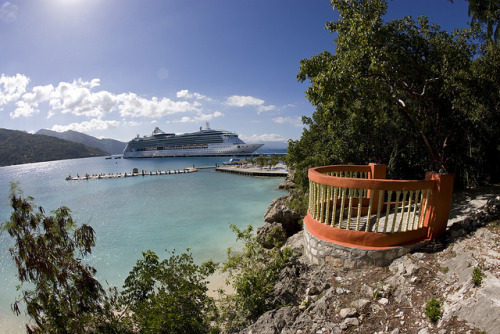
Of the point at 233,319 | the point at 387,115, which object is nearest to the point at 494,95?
the point at 387,115

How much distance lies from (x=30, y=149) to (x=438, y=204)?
15100 cm

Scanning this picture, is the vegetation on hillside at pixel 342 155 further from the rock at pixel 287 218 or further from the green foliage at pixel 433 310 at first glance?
the rock at pixel 287 218

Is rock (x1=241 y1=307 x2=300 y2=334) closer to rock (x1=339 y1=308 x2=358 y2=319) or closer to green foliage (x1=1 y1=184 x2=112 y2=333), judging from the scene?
rock (x1=339 y1=308 x2=358 y2=319)

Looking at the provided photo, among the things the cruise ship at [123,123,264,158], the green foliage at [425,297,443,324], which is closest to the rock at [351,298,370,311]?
the green foliage at [425,297,443,324]

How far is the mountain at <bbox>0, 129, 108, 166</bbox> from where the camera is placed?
105m

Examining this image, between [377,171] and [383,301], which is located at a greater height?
[377,171]

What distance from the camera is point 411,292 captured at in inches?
→ 127

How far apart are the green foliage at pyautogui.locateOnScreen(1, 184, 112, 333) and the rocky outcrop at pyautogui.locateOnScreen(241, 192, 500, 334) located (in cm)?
274

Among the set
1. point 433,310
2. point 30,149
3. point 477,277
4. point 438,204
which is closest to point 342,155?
point 438,204

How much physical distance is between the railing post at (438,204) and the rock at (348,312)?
2.10 metres

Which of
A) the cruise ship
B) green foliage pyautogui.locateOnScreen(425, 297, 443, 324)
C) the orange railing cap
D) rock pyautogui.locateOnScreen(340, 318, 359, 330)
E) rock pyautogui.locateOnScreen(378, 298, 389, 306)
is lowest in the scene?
rock pyautogui.locateOnScreen(340, 318, 359, 330)

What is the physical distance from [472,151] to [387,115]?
2.77 meters

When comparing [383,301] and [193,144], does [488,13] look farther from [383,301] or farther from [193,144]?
[193,144]

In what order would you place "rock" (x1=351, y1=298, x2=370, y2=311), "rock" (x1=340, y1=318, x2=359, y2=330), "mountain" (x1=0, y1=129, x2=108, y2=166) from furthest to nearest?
"mountain" (x1=0, y1=129, x2=108, y2=166), "rock" (x1=351, y1=298, x2=370, y2=311), "rock" (x1=340, y1=318, x2=359, y2=330)
